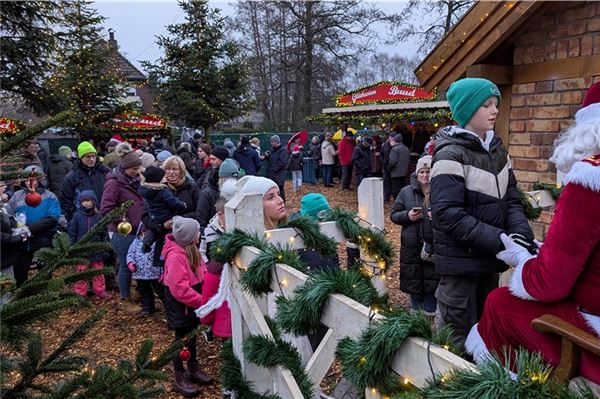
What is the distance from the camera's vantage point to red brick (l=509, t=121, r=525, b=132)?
446 cm

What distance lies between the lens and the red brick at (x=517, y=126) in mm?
4461

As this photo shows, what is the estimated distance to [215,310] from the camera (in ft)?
12.5

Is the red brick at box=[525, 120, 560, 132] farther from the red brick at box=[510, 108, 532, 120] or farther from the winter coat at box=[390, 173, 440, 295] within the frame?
the winter coat at box=[390, 173, 440, 295]

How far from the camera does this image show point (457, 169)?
101 inches

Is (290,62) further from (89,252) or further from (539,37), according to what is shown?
(89,252)

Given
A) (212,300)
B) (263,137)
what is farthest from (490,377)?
(263,137)

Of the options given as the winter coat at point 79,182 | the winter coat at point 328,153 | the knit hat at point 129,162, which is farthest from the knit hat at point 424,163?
the winter coat at point 328,153

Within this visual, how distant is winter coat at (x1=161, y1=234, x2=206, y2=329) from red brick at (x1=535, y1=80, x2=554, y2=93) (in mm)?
3533

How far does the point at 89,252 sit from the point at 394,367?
54.1 inches

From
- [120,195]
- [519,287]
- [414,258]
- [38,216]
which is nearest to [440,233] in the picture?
[519,287]

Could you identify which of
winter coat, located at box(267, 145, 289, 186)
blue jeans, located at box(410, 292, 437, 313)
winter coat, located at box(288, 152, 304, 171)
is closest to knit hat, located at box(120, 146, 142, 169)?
blue jeans, located at box(410, 292, 437, 313)

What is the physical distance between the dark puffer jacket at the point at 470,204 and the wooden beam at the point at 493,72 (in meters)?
1.82

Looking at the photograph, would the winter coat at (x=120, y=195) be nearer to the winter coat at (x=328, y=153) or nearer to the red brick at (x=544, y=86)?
the red brick at (x=544, y=86)

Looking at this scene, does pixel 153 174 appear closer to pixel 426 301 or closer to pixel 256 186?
pixel 256 186
